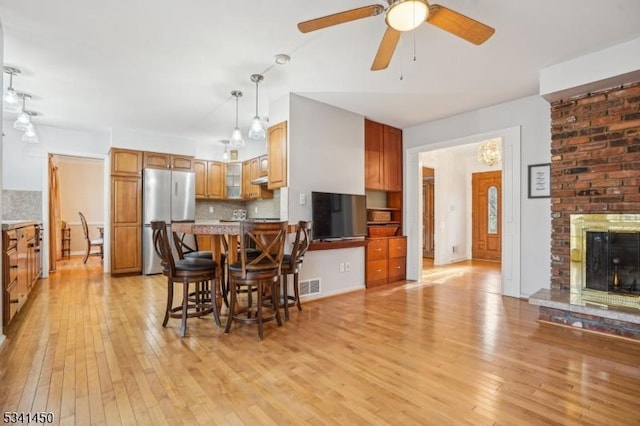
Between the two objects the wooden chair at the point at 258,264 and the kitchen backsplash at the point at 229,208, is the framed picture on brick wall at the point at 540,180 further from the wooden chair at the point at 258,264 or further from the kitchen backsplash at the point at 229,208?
the kitchen backsplash at the point at 229,208

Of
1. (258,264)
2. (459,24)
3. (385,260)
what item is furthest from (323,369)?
(385,260)

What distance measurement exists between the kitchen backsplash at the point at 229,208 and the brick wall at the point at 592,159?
4750 millimetres

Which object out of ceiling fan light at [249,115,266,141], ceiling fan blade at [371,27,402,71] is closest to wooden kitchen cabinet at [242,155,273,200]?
ceiling fan light at [249,115,266,141]

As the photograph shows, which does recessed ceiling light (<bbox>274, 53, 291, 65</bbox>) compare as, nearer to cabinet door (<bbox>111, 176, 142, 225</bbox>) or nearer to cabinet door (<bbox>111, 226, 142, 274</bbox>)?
cabinet door (<bbox>111, 176, 142, 225</bbox>)

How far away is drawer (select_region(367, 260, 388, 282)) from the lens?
489 cm

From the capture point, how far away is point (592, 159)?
3.38 meters

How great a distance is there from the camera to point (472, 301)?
4.08 m

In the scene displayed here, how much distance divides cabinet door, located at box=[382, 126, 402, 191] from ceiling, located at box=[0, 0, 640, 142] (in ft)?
2.37

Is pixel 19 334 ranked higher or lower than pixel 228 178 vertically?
lower

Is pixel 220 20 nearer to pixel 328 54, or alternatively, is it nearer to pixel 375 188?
pixel 328 54

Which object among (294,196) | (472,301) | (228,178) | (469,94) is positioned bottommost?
(472,301)

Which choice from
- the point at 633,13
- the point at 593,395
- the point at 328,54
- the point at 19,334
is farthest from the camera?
the point at 328,54

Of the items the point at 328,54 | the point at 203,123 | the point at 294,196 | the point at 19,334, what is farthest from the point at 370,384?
the point at 203,123

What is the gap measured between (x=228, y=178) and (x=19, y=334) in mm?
4675
